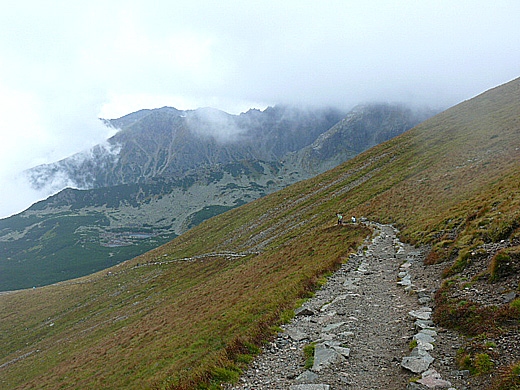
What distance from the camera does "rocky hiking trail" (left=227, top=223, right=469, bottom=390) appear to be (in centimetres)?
912

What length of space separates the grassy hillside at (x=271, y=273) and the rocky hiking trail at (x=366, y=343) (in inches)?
30.9

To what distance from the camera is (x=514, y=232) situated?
48.9 feet

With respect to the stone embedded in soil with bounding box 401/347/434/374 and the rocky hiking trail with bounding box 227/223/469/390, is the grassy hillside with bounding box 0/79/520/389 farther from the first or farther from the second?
the stone embedded in soil with bounding box 401/347/434/374

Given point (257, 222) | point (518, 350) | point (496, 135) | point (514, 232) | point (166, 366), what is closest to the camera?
point (518, 350)

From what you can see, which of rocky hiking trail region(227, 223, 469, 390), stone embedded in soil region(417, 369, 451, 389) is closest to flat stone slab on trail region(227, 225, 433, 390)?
rocky hiking trail region(227, 223, 469, 390)

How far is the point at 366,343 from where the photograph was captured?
38.0ft

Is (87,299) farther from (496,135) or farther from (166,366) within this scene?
(496,135)

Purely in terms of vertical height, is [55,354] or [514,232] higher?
[514,232]

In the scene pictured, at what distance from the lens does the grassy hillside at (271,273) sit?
1327 cm

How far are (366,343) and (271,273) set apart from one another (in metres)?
24.2

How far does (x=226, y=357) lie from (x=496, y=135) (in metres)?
68.6

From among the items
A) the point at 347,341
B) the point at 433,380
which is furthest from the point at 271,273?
the point at 433,380

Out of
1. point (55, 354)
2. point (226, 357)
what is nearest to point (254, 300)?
point (226, 357)

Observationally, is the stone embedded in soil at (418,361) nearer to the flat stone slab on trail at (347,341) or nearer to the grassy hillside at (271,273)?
the flat stone slab on trail at (347,341)
